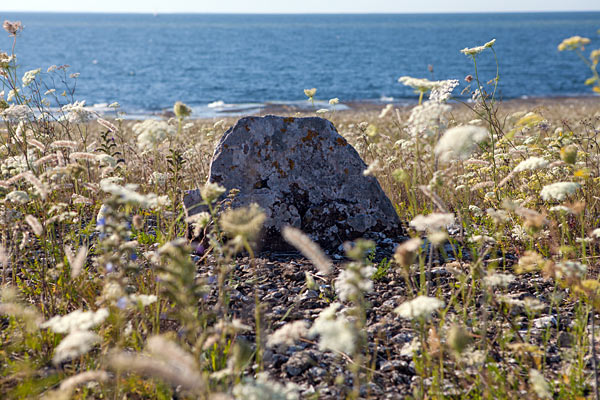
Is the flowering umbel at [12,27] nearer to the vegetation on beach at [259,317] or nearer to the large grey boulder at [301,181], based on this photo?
the vegetation on beach at [259,317]

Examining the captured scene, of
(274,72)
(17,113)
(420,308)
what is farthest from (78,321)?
(274,72)

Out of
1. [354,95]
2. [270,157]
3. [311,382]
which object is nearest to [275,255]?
[270,157]

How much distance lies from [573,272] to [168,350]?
1737mm

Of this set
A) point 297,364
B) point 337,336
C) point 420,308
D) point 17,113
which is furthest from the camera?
point 17,113

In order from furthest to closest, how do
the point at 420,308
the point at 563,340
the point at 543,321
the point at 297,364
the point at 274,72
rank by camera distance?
the point at 274,72 < the point at 543,321 < the point at 563,340 < the point at 297,364 < the point at 420,308

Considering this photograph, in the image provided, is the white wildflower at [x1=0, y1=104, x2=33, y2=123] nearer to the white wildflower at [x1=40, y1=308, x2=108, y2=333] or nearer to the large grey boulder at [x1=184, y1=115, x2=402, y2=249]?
the large grey boulder at [x1=184, y1=115, x2=402, y2=249]

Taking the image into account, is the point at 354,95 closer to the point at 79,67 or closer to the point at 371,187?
the point at 371,187

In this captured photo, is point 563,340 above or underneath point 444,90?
underneath

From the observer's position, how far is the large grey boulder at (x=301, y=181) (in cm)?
404

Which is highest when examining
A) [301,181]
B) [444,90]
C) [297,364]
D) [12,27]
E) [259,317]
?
[12,27]

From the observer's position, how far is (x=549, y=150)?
13.2 ft

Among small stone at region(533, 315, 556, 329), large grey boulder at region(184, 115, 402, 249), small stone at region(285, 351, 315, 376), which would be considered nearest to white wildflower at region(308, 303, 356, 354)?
small stone at region(285, 351, 315, 376)

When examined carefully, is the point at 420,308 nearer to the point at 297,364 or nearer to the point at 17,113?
the point at 297,364

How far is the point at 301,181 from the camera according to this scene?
13.5 ft
